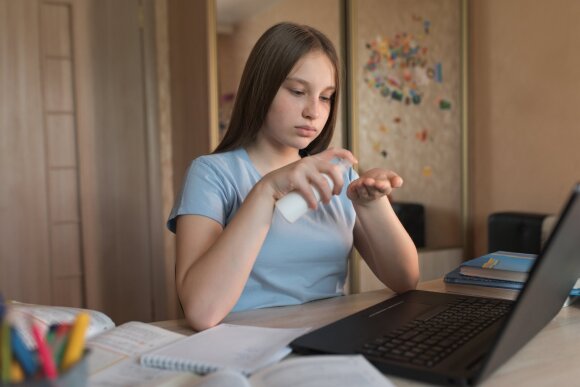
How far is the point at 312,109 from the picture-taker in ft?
4.20

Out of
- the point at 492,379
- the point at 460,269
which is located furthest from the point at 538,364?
the point at 460,269

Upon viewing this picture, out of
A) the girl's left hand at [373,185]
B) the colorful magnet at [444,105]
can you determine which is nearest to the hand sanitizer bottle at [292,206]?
the girl's left hand at [373,185]

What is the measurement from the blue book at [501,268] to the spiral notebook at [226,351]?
1.73 ft

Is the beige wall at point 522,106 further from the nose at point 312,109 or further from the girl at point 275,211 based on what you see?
the nose at point 312,109

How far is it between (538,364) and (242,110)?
84cm

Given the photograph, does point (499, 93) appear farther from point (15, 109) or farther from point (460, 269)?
point (15, 109)

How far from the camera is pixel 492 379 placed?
76 centimetres

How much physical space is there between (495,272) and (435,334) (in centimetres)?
46

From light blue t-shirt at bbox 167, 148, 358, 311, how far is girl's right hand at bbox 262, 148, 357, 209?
248 millimetres

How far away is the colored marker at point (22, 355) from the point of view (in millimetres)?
485

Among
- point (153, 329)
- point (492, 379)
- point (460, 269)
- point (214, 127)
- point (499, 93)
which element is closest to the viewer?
point (492, 379)

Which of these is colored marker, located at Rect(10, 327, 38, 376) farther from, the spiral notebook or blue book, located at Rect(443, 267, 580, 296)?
blue book, located at Rect(443, 267, 580, 296)

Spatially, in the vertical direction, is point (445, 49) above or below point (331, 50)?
above

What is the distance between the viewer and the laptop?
0.70 meters
